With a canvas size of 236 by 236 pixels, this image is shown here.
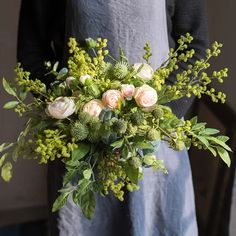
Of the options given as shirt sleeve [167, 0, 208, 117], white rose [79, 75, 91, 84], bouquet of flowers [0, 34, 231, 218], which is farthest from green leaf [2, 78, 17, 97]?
shirt sleeve [167, 0, 208, 117]

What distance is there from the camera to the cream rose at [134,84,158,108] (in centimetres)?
59

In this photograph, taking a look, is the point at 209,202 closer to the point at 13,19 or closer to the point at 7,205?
the point at 7,205

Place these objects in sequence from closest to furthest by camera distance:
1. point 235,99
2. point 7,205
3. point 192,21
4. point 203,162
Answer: point 192,21, point 235,99, point 203,162, point 7,205

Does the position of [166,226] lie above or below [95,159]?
below

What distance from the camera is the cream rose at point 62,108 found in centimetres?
60

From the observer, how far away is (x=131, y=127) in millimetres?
602

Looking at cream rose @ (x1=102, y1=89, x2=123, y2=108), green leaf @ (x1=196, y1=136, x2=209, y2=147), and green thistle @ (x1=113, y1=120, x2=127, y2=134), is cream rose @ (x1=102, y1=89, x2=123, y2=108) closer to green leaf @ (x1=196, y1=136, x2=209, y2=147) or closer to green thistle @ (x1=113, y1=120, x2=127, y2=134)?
green thistle @ (x1=113, y1=120, x2=127, y2=134)

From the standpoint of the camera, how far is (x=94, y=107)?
60 cm

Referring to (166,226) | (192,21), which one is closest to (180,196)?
(166,226)

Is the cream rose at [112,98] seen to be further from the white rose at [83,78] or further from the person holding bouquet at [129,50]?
the person holding bouquet at [129,50]

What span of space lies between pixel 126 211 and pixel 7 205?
1.01 m

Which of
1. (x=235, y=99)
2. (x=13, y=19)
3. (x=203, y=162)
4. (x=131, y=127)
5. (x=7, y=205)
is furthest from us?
(x=7, y=205)

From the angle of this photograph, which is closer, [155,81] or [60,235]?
[155,81]

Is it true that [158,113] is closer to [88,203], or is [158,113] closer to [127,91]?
[127,91]
